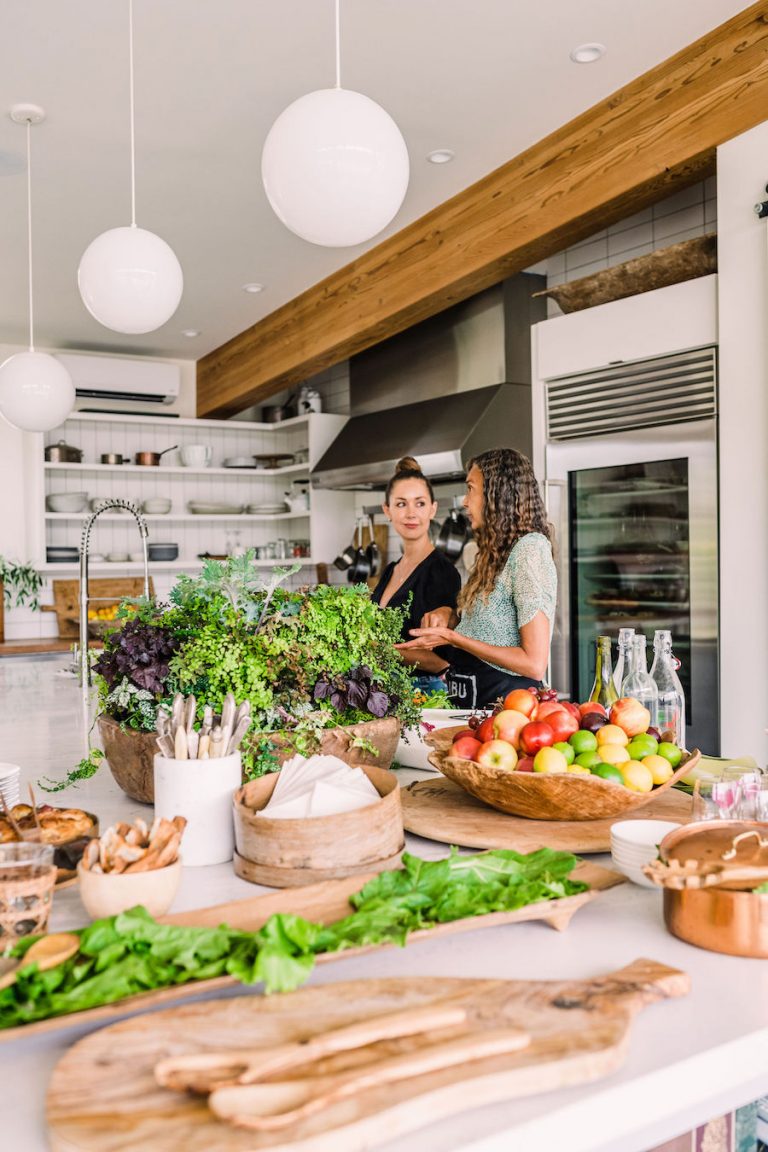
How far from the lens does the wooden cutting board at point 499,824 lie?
123 cm

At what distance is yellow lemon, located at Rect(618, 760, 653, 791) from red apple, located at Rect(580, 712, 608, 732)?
0.12 metres

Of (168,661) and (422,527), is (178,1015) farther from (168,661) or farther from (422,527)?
(422,527)

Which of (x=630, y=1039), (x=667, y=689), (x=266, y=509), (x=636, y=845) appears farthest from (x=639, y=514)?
(x=266, y=509)

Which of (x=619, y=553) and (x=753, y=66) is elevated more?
(x=753, y=66)

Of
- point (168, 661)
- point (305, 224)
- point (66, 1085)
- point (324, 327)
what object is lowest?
point (66, 1085)

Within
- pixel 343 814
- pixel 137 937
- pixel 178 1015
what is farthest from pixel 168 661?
pixel 178 1015

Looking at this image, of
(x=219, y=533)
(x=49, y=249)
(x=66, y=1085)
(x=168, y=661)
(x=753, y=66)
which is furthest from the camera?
(x=219, y=533)

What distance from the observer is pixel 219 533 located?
6.84 metres

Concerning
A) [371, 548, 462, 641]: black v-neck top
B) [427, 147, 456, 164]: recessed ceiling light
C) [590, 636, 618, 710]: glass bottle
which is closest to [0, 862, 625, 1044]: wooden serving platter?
[590, 636, 618, 710]: glass bottle

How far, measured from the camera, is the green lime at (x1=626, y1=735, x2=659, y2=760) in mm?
1337

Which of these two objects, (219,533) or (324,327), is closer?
(324,327)

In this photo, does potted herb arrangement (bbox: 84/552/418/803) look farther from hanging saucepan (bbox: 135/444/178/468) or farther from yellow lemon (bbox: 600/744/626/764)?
hanging saucepan (bbox: 135/444/178/468)

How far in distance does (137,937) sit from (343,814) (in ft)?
0.94

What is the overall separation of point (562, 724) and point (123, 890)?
673mm
